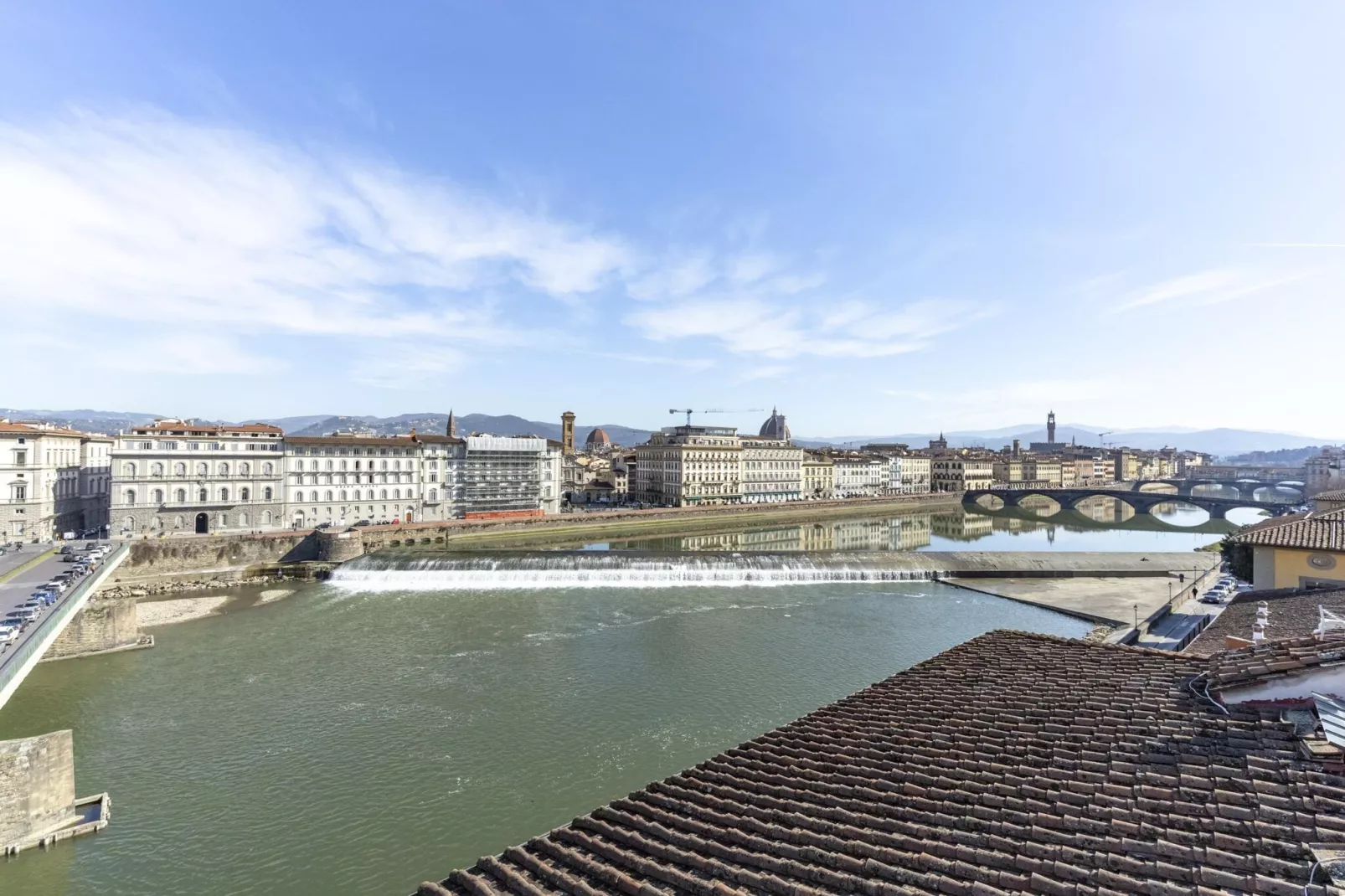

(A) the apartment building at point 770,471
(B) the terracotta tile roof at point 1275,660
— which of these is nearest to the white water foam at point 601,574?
(B) the terracotta tile roof at point 1275,660

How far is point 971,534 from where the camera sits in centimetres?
7256

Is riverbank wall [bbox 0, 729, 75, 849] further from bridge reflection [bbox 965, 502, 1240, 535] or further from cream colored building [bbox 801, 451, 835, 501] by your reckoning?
cream colored building [bbox 801, 451, 835, 501]

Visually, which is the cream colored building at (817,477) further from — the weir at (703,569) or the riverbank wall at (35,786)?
the riverbank wall at (35,786)

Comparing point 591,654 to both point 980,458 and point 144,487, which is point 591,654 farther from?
point 980,458

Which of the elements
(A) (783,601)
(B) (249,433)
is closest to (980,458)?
(A) (783,601)

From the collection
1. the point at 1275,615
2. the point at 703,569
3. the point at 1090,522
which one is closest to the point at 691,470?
the point at 703,569

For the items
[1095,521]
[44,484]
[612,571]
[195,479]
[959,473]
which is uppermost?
[195,479]

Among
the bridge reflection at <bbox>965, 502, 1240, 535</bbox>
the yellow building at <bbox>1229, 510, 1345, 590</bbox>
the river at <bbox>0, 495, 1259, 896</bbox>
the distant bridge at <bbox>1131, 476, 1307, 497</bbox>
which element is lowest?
the bridge reflection at <bbox>965, 502, 1240, 535</bbox>

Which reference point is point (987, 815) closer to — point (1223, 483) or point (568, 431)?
point (1223, 483)

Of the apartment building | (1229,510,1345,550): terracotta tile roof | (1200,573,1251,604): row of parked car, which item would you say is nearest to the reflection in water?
the apartment building

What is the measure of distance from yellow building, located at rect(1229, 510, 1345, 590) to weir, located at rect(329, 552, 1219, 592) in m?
22.3

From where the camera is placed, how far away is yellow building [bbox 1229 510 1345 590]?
1656cm

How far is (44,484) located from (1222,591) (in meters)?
71.9

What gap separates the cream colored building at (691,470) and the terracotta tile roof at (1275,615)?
7127cm
